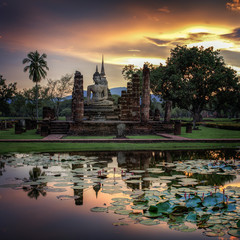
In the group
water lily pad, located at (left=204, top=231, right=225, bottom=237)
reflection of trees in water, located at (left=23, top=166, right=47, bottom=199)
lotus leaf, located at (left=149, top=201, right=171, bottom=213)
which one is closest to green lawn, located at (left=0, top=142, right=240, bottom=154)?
reflection of trees in water, located at (left=23, top=166, right=47, bottom=199)

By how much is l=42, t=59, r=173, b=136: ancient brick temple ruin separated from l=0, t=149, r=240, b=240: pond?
36.3ft

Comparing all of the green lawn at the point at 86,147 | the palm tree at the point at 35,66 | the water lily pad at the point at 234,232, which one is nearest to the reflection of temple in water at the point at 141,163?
the green lawn at the point at 86,147

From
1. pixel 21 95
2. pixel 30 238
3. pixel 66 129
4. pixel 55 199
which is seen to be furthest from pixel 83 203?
pixel 21 95

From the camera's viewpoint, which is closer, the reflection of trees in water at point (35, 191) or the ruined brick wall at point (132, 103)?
the reflection of trees in water at point (35, 191)

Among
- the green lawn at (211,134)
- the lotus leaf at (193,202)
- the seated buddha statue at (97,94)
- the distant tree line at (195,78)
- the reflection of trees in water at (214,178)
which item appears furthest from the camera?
the distant tree line at (195,78)

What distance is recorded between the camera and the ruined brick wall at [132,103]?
2502cm

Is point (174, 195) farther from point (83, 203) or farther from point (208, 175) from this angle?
point (208, 175)

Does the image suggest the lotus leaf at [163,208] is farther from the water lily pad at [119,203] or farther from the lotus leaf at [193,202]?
the water lily pad at [119,203]

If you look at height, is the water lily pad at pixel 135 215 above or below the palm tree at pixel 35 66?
below

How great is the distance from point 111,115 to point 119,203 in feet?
83.1

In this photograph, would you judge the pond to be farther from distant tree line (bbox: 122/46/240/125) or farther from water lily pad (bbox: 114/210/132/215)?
distant tree line (bbox: 122/46/240/125)

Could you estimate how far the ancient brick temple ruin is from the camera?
2258 cm

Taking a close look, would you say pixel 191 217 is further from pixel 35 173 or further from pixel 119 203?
pixel 35 173

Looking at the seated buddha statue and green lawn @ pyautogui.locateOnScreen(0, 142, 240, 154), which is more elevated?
the seated buddha statue
